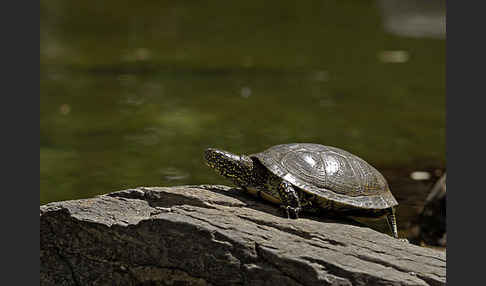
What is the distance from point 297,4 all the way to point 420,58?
21.4 ft

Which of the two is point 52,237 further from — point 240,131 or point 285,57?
point 285,57

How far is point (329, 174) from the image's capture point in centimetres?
406

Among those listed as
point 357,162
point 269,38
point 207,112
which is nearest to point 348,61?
point 269,38

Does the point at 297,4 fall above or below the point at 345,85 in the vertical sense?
above

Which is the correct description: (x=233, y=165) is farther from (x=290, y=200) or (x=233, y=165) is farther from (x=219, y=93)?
(x=219, y=93)

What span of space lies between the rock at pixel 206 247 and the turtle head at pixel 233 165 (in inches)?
6.5

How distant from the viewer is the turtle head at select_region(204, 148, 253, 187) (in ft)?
13.7

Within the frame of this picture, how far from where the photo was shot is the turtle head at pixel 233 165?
4168 millimetres

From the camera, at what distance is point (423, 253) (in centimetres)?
379

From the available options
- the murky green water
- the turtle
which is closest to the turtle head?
the turtle

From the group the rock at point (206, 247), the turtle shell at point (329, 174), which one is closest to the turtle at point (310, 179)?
the turtle shell at point (329, 174)

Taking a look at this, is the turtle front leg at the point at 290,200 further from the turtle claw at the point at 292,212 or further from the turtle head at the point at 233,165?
the turtle head at the point at 233,165

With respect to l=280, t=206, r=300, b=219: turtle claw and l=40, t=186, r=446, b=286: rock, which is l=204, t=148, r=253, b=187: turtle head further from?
l=280, t=206, r=300, b=219: turtle claw

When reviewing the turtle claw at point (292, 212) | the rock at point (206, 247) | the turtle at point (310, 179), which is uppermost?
the turtle at point (310, 179)
